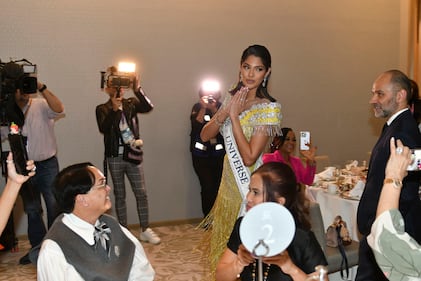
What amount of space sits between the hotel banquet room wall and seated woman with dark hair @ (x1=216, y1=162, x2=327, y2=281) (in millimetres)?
3467

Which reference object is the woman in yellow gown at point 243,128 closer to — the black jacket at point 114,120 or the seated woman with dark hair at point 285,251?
the seated woman with dark hair at point 285,251

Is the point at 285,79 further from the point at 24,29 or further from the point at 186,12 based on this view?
the point at 24,29

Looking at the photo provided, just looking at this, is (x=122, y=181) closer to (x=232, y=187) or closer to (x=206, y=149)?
(x=206, y=149)

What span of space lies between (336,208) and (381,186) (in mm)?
1255

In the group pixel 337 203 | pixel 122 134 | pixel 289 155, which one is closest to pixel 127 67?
pixel 122 134

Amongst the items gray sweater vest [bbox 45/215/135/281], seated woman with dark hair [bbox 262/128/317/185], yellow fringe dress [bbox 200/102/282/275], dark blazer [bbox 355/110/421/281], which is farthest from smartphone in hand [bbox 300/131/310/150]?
gray sweater vest [bbox 45/215/135/281]

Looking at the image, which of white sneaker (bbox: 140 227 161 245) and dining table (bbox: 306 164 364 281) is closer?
dining table (bbox: 306 164 364 281)

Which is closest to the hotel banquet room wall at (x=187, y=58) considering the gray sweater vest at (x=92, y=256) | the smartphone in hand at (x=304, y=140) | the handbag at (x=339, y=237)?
the smartphone in hand at (x=304, y=140)

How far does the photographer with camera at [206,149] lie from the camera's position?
5133 millimetres

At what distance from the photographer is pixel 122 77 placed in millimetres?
4355

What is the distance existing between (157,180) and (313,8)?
111 inches

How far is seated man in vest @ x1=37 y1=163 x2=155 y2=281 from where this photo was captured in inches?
71.4

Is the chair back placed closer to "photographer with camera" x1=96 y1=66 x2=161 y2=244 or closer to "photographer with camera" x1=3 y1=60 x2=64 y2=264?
"photographer with camera" x1=96 y1=66 x2=161 y2=244

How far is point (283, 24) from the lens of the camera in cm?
579
